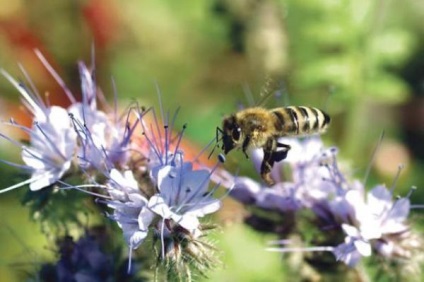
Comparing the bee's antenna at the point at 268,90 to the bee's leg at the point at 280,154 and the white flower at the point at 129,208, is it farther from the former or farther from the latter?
the white flower at the point at 129,208

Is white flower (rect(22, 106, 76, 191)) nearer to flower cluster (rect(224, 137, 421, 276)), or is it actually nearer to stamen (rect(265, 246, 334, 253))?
flower cluster (rect(224, 137, 421, 276))

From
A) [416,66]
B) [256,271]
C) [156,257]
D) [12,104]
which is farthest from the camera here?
[416,66]

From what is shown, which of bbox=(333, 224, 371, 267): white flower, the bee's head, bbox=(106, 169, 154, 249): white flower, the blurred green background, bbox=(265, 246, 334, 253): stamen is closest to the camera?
bbox=(106, 169, 154, 249): white flower

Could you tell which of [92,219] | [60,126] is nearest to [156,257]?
[60,126]

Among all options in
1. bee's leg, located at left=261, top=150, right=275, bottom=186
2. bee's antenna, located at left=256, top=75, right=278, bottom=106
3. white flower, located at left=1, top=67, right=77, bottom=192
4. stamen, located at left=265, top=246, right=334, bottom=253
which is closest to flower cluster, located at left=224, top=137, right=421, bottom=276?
stamen, located at left=265, top=246, right=334, bottom=253

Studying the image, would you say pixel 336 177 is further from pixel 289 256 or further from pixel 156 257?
pixel 156 257

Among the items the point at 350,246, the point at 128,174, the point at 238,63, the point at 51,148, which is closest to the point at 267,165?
the point at 350,246

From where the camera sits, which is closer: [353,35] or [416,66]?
[353,35]
